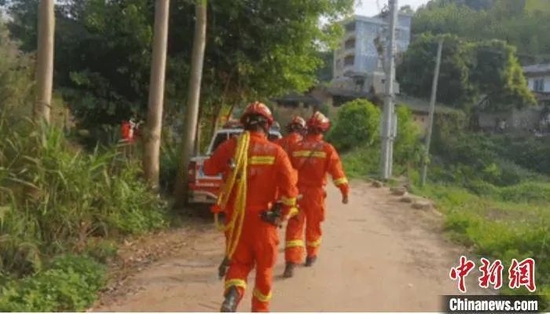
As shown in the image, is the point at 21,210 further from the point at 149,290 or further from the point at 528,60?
the point at 528,60

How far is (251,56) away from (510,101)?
3234cm

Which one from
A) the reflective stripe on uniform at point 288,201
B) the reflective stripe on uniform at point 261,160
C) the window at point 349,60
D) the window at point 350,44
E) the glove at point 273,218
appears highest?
the window at point 350,44

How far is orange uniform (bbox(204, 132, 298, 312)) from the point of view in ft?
18.5

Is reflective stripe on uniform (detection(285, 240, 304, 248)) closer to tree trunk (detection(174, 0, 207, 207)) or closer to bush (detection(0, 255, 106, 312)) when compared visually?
bush (detection(0, 255, 106, 312))

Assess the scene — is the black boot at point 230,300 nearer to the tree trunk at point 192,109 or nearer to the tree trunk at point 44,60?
the tree trunk at point 44,60

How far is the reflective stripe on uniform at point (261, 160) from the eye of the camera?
5.80 metres

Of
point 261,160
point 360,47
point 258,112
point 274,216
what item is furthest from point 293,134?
point 360,47

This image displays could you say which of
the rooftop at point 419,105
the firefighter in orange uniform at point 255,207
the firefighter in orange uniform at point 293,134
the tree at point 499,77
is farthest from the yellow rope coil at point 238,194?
the tree at point 499,77

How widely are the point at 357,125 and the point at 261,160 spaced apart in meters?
25.7

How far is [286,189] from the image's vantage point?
5762 mm

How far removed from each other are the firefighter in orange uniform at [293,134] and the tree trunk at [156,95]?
3.14 meters

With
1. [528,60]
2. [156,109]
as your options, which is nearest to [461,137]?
[528,60]

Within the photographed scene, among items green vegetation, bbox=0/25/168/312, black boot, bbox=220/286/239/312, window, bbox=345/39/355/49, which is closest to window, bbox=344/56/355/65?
window, bbox=345/39/355/49

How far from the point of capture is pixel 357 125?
102 ft
